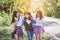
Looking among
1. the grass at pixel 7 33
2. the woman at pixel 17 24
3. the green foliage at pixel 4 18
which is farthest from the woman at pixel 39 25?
the green foliage at pixel 4 18

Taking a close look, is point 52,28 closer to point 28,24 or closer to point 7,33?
point 28,24

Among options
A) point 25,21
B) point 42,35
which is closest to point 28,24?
point 25,21

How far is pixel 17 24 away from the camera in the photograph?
2523 millimetres

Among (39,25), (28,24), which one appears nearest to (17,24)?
(28,24)

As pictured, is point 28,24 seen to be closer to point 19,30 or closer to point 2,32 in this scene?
point 19,30

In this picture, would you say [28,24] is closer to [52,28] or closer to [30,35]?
[30,35]

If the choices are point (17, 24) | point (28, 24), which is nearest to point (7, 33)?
point (17, 24)

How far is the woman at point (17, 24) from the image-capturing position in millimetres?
2516

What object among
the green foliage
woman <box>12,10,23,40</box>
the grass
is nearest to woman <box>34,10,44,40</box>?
the grass

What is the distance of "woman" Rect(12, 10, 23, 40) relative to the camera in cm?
252

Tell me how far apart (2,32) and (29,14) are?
1.41 ft

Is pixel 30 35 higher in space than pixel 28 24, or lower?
lower

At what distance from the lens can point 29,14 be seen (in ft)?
8.21

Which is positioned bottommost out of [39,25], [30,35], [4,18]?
[30,35]
